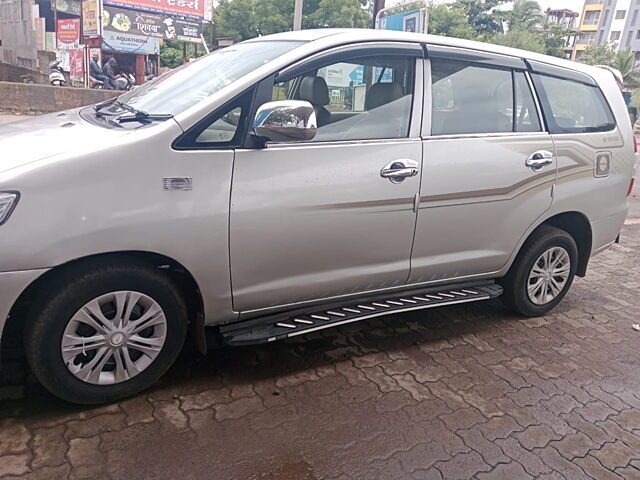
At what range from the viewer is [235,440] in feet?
8.12

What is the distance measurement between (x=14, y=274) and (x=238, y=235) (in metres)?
0.99

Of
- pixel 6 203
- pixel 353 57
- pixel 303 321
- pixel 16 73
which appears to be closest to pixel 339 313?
pixel 303 321

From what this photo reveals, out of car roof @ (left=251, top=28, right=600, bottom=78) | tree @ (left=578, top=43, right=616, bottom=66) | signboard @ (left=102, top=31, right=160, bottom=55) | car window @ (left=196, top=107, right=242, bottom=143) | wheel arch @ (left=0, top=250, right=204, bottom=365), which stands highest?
tree @ (left=578, top=43, right=616, bottom=66)

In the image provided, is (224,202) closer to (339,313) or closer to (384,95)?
(339,313)

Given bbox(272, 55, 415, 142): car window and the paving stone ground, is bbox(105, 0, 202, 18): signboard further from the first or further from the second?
the paving stone ground

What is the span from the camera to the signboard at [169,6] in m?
31.6

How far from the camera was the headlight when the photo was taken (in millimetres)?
→ 2121

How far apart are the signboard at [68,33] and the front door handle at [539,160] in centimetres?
3205

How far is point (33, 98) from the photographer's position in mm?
12812

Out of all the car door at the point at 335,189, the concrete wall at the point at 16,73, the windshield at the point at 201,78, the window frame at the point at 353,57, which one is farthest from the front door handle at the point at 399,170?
the concrete wall at the point at 16,73

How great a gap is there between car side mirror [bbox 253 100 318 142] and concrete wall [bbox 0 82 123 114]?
1154cm

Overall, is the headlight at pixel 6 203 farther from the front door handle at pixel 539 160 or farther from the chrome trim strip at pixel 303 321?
the front door handle at pixel 539 160

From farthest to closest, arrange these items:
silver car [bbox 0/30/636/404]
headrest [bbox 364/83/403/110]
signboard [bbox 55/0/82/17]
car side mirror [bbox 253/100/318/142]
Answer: signboard [bbox 55/0/82/17] → headrest [bbox 364/83/403/110] → car side mirror [bbox 253/100/318/142] → silver car [bbox 0/30/636/404]

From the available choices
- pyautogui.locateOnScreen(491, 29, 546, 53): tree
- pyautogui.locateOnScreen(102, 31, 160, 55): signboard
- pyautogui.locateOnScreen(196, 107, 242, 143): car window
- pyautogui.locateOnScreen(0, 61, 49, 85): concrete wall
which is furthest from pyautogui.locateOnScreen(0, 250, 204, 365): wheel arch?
pyautogui.locateOnScreen(491, 29, 546, 53): tree
